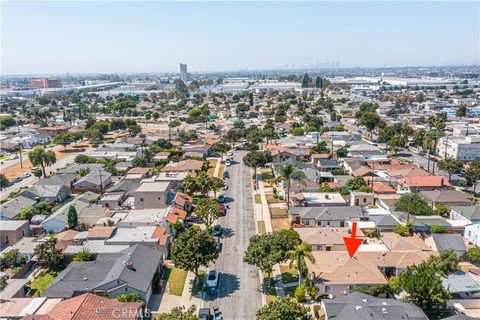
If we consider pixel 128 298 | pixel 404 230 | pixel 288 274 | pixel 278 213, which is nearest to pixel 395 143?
pixel 278 213

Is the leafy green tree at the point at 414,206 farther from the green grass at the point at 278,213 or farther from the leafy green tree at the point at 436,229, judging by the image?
the green grass at the point at 278,213

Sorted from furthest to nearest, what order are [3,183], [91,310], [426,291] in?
[3,183]
[426,291]
[91,310]

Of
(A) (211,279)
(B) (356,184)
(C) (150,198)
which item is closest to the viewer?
(A) (211,279)

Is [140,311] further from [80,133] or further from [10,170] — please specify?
[80,133]

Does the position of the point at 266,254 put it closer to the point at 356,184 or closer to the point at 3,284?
the point at 3,284

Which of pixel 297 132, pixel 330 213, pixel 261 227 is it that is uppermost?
pixel 297 132

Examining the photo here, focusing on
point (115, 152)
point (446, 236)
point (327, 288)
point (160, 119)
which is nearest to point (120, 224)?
point (327, 288)

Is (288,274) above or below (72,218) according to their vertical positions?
below
